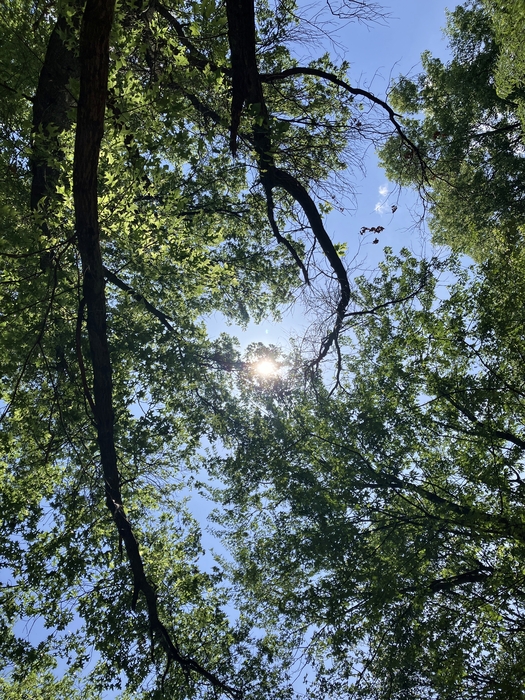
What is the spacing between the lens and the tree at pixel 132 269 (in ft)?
15.7

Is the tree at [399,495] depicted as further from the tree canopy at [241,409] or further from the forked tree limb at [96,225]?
A: the forked tree limb at [96,225]

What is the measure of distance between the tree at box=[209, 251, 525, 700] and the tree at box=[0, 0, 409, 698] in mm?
1311

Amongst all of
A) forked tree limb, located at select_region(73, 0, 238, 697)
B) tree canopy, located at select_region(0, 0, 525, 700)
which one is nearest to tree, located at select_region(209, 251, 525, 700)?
tree canopy, located at select_region(0, 0, 525, 700)

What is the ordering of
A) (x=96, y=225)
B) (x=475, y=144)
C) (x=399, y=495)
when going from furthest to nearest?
(x=475, y=144) < (x=399, y=495) < (x=96, y=225)

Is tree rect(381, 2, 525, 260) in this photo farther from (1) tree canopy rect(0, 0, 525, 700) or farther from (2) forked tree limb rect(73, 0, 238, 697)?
(2) forked tree limb rect(73, 0, 238, 697)

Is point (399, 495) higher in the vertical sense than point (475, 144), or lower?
lower

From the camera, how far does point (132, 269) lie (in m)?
9.41

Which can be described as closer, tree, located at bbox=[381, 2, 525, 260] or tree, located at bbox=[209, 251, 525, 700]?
tree, located at bbox=[209, 251, 525, 700]

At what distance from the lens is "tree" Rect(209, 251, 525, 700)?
7281 mm

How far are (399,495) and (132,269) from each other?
773 cm

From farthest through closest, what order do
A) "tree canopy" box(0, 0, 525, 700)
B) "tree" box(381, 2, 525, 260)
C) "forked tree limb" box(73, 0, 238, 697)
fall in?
"tree" box(381, 2, 525, 260), "tree canopy" box(0, 0, 525, 700), "forked tree limb" box(73, 0, 238, 697)

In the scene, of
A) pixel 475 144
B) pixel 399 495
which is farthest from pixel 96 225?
pixel 475 144

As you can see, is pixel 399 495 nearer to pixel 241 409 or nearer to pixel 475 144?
pixel 241 409

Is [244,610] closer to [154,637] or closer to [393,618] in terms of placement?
[154,637]
